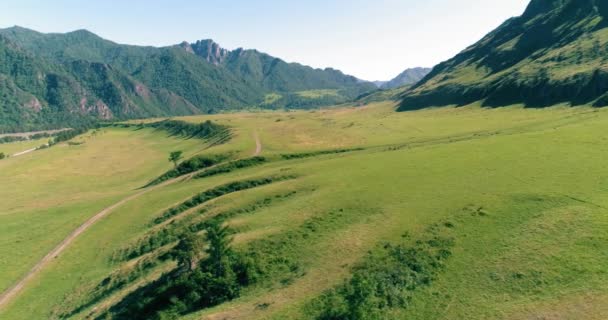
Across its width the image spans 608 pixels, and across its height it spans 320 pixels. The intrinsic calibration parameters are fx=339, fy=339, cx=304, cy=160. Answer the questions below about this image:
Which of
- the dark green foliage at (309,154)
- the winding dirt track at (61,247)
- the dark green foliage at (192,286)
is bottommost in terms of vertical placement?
the winding dirt track at (61,247)

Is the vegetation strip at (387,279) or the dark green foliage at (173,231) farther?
the dark green foliage at (173,231)

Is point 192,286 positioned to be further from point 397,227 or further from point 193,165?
point 193,165

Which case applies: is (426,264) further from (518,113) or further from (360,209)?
(518,113)

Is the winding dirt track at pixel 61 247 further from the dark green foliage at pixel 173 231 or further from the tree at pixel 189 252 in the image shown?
the tree at pixel 189 252

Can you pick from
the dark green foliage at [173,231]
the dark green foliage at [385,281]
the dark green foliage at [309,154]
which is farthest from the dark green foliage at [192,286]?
the dark green foliage at [309,154]

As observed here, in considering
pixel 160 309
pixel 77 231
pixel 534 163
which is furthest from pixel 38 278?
pixel 534 163
